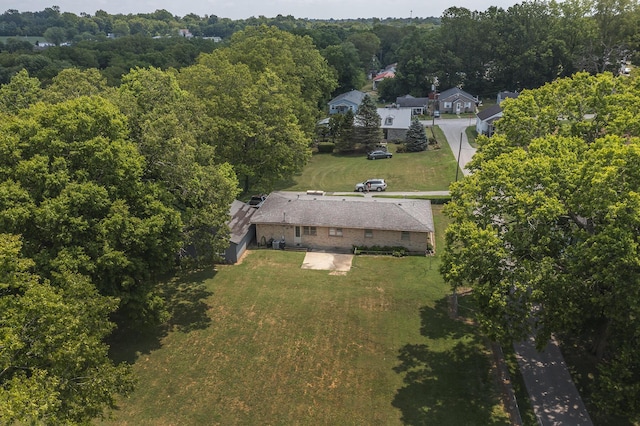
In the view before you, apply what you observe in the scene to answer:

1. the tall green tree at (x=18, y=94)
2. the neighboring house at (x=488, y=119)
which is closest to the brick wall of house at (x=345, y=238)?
the tall green tree at (x=18, y=94)

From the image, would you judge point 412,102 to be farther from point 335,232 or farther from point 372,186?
point 335,232

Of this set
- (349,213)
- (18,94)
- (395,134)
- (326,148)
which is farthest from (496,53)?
(18,94)

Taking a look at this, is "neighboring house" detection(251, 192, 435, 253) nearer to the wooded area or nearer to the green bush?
the wooded area

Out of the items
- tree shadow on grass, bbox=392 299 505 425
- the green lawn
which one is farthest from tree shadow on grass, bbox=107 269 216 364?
the green lawn

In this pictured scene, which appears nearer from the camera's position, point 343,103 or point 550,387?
point 550,387

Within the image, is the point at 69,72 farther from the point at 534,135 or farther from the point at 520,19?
the point at 520,19

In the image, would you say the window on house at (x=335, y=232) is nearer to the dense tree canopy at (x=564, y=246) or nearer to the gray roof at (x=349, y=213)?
the gray roof at (x=349, y=213)

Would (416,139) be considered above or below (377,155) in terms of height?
above

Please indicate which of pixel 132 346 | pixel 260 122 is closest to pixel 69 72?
pixel 260 122
